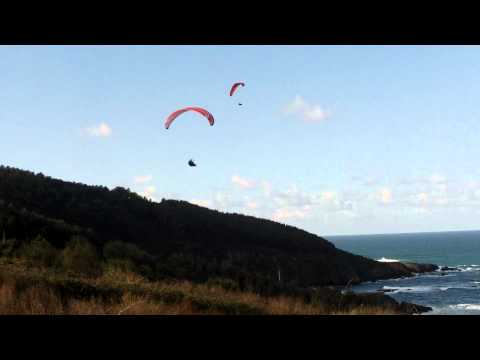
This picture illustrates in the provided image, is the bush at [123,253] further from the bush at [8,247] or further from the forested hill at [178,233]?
the bush at [8,247]

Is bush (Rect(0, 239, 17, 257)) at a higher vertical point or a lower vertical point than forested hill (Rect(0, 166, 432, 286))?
lower

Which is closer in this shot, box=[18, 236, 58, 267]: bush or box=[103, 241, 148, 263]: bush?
box=[18, 236, 58, 267]: bush

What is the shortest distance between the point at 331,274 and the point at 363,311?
84.3 meters

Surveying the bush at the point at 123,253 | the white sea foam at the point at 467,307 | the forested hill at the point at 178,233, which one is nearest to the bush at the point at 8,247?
the forested hill at the point at 178,233

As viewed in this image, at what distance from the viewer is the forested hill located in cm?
3756

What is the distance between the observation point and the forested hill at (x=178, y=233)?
37.6 m

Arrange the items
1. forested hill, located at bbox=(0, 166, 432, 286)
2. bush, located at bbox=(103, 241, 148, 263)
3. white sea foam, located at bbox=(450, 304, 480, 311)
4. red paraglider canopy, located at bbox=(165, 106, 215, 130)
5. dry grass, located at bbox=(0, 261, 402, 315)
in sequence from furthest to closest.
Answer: white sea foam, located at bbox=(450, 304, 480, 311) < forested hill, located at bbox=(0, 166, 432, 286) < bush, located at bbox=(103, 241, 148, 263) < red paraglider canopy, located at bbox=(165, 106, 215, 130) < dry grass, located at bbox=(0, 261, 402, 315)

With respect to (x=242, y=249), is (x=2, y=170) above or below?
above

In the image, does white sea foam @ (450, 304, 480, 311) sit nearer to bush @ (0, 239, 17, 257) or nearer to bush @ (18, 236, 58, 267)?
bush @ (18, 236, 58, 267)

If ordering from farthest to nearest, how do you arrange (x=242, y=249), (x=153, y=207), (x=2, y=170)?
(x=242, y=249)
(x=153, y=207)
(x=2, y=170)

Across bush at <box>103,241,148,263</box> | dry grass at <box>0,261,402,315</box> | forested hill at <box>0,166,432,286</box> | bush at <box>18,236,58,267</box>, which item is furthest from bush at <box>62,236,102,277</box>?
dry grass at <box>0,261,402,315</box>
